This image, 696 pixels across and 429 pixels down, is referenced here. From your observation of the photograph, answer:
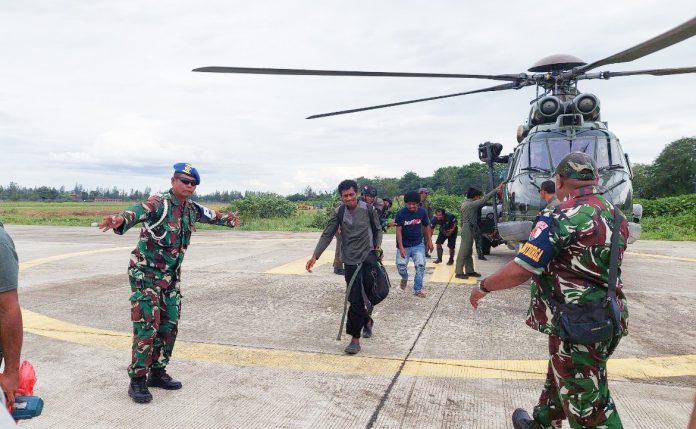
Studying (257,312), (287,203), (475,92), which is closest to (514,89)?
(475,92)

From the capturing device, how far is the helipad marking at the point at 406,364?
387 centimetres

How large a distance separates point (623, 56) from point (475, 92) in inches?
183

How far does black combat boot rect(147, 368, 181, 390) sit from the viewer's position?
11.8 ft

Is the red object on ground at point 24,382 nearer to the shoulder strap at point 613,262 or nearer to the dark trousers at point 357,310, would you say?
the shoulder strap at point 613,262

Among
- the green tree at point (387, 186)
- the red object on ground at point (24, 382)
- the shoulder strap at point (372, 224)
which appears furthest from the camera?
the green tree at point (387, 186)

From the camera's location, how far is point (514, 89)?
7895 mm

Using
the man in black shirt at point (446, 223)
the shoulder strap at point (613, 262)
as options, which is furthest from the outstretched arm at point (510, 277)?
the man in black shirt at point (446, 223)

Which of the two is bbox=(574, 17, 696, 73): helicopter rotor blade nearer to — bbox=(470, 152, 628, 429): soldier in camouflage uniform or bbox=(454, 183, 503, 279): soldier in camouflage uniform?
bbox=(470, 152, 628, 429): soldier in camouflage uniform

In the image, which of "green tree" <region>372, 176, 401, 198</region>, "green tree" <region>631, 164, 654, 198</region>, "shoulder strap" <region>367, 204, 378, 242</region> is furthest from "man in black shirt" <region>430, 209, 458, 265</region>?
"green tree" <region>372, 176, 401, 198</region>

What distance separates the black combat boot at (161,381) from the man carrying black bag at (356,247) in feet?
5.10

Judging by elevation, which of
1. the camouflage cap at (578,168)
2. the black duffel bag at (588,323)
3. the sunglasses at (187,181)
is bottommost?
the black duffel bag at (588,323)

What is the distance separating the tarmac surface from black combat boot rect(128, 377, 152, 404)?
0.05 meters

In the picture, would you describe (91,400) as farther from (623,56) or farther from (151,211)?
(623,56)

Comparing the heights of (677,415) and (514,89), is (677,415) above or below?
below
